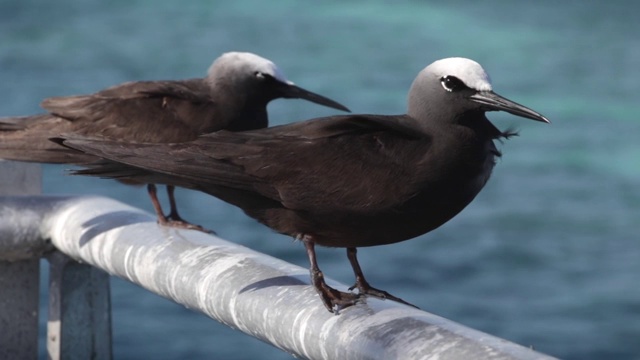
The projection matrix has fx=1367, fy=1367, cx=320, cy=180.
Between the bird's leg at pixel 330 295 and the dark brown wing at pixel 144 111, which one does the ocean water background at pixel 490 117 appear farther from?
the bird's leg at pixel 330 295

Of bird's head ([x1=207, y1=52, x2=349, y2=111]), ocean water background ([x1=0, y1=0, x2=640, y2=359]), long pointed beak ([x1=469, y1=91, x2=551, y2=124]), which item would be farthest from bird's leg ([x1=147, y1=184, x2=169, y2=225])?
ocean water background ([x1=0, y1=0, x2=640, y2=359])

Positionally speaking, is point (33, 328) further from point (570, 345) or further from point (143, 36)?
point (143, 36)

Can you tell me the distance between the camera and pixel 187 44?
95.9ft

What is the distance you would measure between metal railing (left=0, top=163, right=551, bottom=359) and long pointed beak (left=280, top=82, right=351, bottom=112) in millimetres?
1252

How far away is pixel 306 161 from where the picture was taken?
4141 mm

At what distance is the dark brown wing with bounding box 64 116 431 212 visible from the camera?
404 cm

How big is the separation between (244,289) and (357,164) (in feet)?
1.75

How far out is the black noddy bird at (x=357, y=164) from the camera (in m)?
4.01

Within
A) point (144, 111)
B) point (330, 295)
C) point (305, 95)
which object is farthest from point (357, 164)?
point (144, 111)

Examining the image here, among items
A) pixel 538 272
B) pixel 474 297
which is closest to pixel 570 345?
pixel 474 297

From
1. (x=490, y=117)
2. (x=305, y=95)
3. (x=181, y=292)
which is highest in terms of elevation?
(x=490, y=117)

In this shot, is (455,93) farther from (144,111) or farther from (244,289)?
(144,111)

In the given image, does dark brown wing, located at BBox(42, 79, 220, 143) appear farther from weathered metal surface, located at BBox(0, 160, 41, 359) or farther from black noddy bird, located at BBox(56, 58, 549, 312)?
black noddy bird, located at BBox(56, 58, 549, 312)

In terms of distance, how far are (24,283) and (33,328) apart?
160 millimetres
